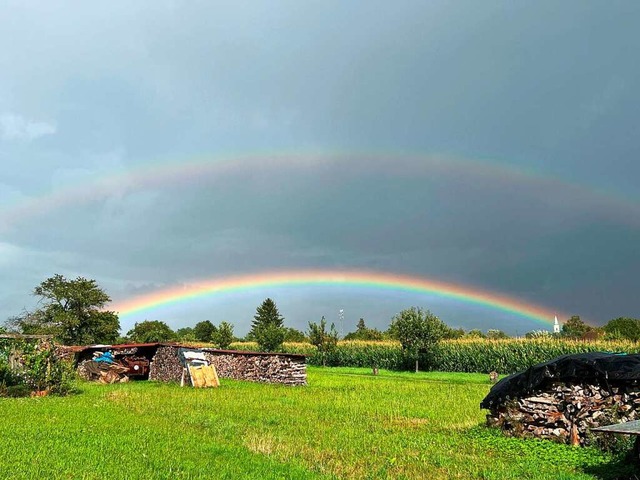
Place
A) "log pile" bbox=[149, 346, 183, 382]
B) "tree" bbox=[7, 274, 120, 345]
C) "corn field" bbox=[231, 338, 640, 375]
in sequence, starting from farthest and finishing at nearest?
"tree" bbox=[7, 274, 120, 345] → "corn field" bbox=[231, 338, 640, 375] → "log pile" bbox=[149, 346, 183, 382]

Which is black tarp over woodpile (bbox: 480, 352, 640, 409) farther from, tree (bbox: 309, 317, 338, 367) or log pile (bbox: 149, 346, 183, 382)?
tree (bbox: 309, 317, 338, 367)

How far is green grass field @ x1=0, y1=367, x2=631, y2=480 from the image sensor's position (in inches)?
367

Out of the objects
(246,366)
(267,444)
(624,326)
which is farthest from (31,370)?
(624,326)

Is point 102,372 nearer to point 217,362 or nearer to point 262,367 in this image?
point 217,362

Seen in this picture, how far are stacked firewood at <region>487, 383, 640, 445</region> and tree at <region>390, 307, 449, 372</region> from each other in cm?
3627

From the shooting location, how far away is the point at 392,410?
60.7 ft

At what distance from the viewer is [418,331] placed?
1950 inches

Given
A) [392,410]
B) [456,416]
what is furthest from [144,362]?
[456,416]

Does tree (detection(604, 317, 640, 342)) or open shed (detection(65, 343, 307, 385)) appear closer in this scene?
open shed (detection(65, 343, 307, 385))

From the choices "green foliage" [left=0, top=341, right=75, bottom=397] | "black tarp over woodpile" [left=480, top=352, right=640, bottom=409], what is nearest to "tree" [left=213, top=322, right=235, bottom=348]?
"green foliage" [left=0, top=341, right=75, bottom=397]

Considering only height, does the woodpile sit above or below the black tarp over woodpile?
below

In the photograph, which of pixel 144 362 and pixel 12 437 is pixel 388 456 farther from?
pixel 144 362

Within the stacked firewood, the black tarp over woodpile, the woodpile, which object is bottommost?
the woodpile

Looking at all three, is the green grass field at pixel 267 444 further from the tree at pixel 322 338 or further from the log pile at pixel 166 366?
the tree at pixel 322 338
